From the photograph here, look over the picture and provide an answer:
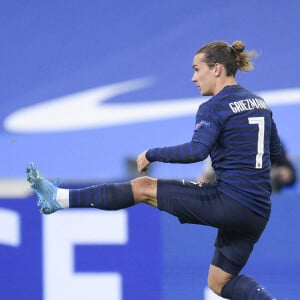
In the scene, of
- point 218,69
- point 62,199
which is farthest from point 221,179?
point 62,199

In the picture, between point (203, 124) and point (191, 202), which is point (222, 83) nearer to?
point (203, 124)

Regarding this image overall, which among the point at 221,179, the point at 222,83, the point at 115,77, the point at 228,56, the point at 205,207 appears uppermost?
the point at 115,77

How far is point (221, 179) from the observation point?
13.8 feet

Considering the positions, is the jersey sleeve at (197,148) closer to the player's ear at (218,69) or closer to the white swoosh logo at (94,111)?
the player's ear at (218,69)

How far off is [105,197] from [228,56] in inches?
33.1

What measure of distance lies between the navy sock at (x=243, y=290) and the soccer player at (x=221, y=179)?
0.04 metres

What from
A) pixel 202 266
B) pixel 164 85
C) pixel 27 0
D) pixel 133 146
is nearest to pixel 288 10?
pixel 164 85

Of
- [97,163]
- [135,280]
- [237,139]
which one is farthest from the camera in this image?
[97,163]

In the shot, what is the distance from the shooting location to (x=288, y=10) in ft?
25.3

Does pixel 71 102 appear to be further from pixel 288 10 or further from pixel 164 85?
pixel 288 10

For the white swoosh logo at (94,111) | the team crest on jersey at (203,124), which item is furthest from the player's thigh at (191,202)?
the white swoosh logo at (94,111)

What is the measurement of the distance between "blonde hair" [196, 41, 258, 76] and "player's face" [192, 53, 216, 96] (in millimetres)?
23

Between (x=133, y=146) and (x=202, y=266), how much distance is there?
99.0 inches

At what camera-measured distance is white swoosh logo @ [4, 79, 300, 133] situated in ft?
25.2
